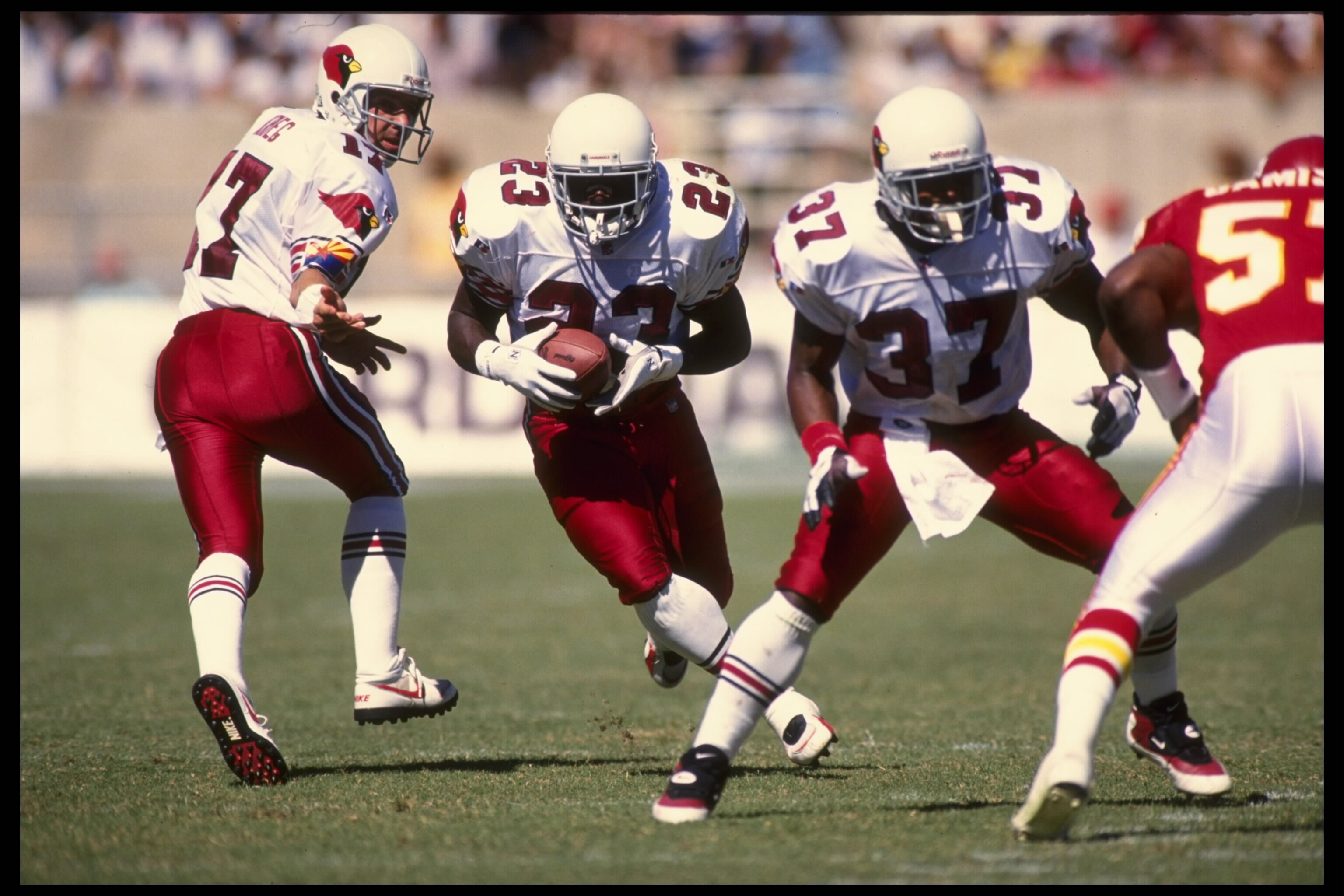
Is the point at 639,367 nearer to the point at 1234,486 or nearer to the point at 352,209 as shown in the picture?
the point at 352,209

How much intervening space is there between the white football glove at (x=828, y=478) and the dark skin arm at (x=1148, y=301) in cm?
61

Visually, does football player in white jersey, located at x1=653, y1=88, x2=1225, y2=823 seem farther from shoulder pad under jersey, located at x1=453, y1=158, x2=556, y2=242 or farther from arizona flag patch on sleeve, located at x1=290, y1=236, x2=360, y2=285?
arizona flag patch on sleeve, located at x1=290, y1=236, x2=360, y2=285

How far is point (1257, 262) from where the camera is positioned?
3250 millimetres

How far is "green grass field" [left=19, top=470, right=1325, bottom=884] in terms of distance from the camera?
10.5ft

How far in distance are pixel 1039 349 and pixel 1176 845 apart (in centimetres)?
886

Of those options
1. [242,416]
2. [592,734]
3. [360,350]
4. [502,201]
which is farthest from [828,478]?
[592,734]

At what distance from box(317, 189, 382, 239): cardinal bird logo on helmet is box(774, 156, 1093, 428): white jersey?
116 centimetres

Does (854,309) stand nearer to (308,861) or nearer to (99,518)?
(308,861)

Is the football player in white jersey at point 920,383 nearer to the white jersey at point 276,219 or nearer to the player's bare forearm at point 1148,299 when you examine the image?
the player's bare forearm at point 1148,299

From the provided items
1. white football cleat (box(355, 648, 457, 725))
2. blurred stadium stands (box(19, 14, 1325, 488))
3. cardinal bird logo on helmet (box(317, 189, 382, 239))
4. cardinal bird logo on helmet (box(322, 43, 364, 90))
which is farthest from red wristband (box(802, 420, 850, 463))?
blurred stadium stands (box(19, 14, 1325, 488))

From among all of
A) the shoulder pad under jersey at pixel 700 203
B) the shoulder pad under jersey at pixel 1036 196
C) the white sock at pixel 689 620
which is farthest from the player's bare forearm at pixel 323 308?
the shoulder pad under jersey at pixel 1036 196

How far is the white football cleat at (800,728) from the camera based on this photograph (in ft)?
13.5

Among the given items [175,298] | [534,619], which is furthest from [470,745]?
[175,298]

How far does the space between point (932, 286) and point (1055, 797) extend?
120cm
